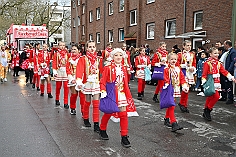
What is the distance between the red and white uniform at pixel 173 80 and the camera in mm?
6473

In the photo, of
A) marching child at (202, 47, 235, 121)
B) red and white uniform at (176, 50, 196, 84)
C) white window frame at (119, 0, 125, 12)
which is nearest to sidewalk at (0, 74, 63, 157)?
marching child at (202, 47, 235, 121)

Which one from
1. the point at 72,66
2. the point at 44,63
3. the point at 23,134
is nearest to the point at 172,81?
the point at 72,66

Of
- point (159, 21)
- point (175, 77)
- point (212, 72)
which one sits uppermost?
point (159, 21)

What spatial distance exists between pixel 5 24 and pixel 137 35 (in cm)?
→ 2588

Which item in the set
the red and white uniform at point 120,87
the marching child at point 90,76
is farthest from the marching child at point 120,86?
the marching child at point 90,76

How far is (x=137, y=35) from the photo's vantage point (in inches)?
968

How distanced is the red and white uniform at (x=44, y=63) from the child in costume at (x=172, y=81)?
5617mm

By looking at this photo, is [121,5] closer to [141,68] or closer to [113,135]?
[141,68]

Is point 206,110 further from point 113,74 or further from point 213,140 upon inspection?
point 113,74

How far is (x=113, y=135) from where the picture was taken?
6.12 m

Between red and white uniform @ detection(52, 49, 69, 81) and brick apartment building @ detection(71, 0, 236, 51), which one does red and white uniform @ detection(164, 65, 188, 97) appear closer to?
red and white uniform @ detection(52, 49, 69, 81)

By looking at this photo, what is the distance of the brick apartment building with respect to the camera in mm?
15977

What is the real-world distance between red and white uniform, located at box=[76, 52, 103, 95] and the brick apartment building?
6845mm

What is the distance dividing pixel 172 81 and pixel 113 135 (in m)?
1.94
